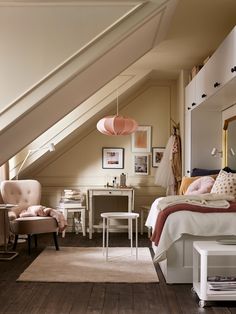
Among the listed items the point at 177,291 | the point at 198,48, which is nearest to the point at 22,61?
the point at 177,291

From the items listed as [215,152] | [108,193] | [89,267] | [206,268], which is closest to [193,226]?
[206,268]

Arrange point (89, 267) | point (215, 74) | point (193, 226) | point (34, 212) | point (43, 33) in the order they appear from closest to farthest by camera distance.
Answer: point (43, 33)
point (193, 226)
point (89, 267)
point (215, 74)
point (34, 212)

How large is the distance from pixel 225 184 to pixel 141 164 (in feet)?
9.55

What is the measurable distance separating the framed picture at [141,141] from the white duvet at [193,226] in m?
3.59

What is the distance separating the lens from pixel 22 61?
3357mm

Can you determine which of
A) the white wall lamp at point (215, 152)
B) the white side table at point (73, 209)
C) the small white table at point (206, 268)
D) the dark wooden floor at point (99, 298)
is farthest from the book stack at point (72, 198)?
the small white table at point (206, 268)

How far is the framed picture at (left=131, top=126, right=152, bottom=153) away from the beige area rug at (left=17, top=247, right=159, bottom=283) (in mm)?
2253

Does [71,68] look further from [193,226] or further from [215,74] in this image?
[215,74]

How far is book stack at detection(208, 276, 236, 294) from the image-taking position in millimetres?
3512

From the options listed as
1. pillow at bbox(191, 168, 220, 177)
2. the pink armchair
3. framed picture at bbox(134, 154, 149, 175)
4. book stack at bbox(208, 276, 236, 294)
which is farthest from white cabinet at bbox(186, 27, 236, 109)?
the pink armchair

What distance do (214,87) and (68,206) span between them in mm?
3105

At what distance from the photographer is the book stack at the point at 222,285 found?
3512mm

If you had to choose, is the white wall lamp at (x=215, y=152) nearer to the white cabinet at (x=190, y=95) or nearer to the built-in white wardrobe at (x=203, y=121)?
the built-in white wardrobe at (x=203, y=121)

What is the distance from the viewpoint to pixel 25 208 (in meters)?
6.09
